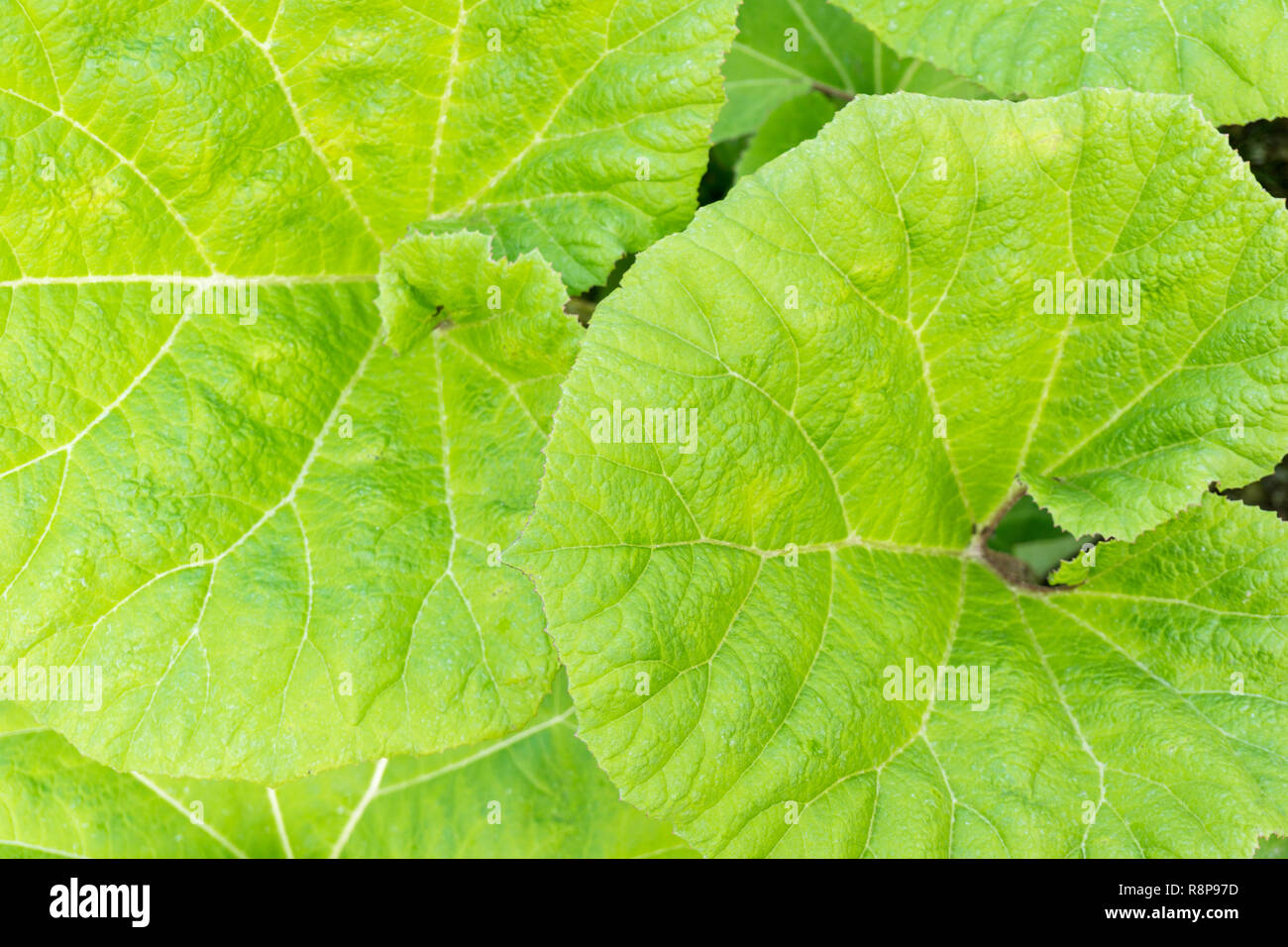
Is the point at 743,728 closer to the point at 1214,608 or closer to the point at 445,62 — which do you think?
the point at 1214,608

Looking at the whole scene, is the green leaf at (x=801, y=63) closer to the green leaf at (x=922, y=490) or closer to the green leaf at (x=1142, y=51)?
the green leaf at (x=1142, y=51)

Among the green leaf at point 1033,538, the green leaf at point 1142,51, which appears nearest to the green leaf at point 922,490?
the green leaf at point 1142,51

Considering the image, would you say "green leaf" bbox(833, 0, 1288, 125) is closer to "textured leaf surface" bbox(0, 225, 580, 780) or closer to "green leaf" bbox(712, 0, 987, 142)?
"green leaf" bbox(712, 0, 987, 142)

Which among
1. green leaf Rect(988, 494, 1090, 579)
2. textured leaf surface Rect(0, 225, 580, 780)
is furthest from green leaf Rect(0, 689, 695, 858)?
green leaf Rect(988, 494, 1090, 579)

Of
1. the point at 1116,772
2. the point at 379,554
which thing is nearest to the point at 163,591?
the point at 379,554

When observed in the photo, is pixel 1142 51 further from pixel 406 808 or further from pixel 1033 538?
pixel 406 808
